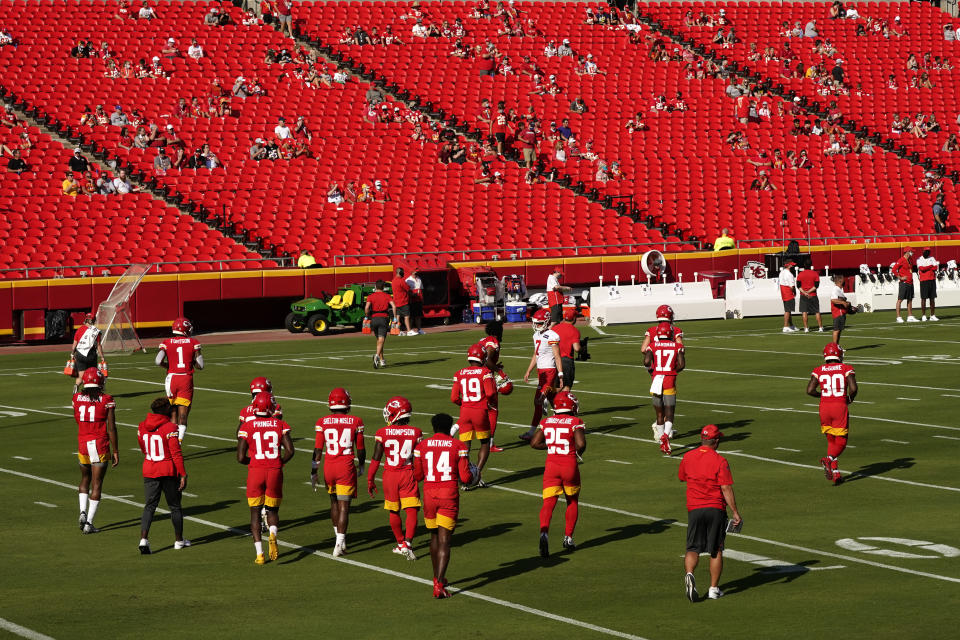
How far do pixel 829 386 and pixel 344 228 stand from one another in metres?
27.9

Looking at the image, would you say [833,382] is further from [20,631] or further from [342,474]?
[20,631]

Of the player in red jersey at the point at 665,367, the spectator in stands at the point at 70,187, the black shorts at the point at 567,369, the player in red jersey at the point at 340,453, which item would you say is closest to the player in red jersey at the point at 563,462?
the player in red jersey at the point at 340,453

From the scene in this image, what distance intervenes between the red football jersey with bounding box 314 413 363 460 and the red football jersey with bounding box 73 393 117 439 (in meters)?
3.14

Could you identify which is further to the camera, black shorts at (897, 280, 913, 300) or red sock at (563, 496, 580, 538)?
black shorts at (897, 280, 913, 300)

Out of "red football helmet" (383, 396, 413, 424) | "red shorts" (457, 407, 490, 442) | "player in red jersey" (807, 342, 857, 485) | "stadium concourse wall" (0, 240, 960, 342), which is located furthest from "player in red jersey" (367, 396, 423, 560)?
"stadium concourse wall" (0, 240, 960, 342)

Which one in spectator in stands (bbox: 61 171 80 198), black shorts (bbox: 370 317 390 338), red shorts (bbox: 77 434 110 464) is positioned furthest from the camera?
spectator in stands (bbox: 61 171 80 198)

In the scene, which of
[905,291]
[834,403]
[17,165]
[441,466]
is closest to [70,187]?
[17,165]

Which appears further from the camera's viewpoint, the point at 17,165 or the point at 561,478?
the point at 17,165

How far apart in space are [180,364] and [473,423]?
224 inches

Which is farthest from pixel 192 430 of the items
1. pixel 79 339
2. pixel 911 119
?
pixel 911 119

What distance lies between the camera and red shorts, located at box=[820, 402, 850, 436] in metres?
18.7

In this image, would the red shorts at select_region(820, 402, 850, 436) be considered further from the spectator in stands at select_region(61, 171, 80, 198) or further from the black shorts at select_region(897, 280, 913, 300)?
the spectator in stands at select_region(61, 171, 80, 198)

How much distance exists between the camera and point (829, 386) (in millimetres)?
18875

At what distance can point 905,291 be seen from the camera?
39.3 meters
